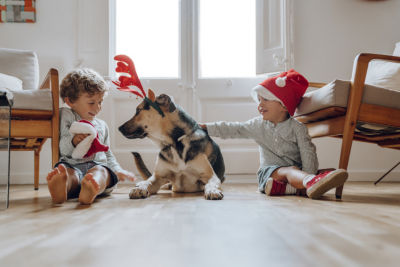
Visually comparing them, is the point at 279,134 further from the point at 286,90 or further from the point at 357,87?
the point at 357,87

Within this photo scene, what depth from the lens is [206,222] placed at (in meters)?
0.93

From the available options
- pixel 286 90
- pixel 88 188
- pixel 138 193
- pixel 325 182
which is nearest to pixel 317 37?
pixel 286 90

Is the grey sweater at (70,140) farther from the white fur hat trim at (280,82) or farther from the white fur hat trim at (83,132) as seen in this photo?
the white fur hat trim at (280,82)

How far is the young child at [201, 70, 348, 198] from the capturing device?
1631mm

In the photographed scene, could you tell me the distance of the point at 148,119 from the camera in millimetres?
1656

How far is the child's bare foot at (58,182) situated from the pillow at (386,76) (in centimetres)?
181

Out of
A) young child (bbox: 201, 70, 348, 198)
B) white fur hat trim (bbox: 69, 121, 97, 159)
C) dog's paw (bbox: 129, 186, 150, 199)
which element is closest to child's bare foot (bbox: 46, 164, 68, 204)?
white fur hat trim (bbox: 69, 121, 97, 159)

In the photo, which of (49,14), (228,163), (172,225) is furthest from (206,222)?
(49,14)

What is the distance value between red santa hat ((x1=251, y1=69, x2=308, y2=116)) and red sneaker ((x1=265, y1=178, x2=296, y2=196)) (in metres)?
0.37

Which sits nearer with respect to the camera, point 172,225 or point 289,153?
point 172,225

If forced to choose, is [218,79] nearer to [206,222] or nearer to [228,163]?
[228,163]

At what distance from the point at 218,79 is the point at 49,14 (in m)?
1.49

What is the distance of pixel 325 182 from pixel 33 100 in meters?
1.36

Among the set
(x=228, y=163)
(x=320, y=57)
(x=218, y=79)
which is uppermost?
(x=320, y=57)
